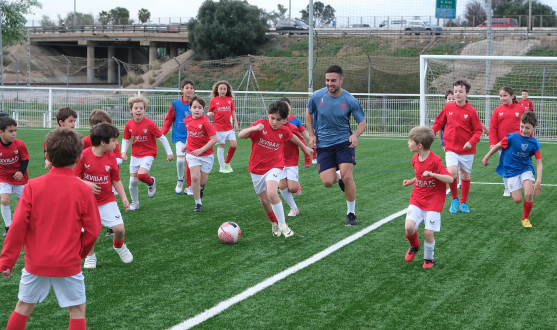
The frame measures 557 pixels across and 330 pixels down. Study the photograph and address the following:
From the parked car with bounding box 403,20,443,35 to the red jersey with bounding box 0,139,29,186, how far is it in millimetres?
40620

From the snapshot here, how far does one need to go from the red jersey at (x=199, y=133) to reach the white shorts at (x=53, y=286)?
4.69 m

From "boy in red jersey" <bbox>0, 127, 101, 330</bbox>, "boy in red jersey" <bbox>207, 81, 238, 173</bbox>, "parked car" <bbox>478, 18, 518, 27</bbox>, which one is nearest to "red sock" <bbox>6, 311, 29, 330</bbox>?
"boy in red jersey" <bbox>0, 127, 101, 330</bbox>

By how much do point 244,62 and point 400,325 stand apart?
36033 mm

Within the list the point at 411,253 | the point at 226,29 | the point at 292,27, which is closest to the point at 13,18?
the point at 226,29

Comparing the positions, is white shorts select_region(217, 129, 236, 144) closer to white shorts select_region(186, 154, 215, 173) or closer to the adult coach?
white shorts select_region(186, 154, 215, 173)

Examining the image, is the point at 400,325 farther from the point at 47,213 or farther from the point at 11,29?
the point at 11,29

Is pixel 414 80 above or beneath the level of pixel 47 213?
above

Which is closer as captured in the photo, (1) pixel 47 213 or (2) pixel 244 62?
(1) pixel 47 213

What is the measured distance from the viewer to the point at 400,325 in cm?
379

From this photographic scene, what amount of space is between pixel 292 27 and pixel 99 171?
156ft

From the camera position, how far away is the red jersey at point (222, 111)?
11586 mm

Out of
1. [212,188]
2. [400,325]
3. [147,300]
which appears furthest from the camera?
[212,188]

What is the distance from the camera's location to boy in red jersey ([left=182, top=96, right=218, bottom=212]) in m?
7.64

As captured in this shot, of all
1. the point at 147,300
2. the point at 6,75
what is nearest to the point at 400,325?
the point at 147,300
